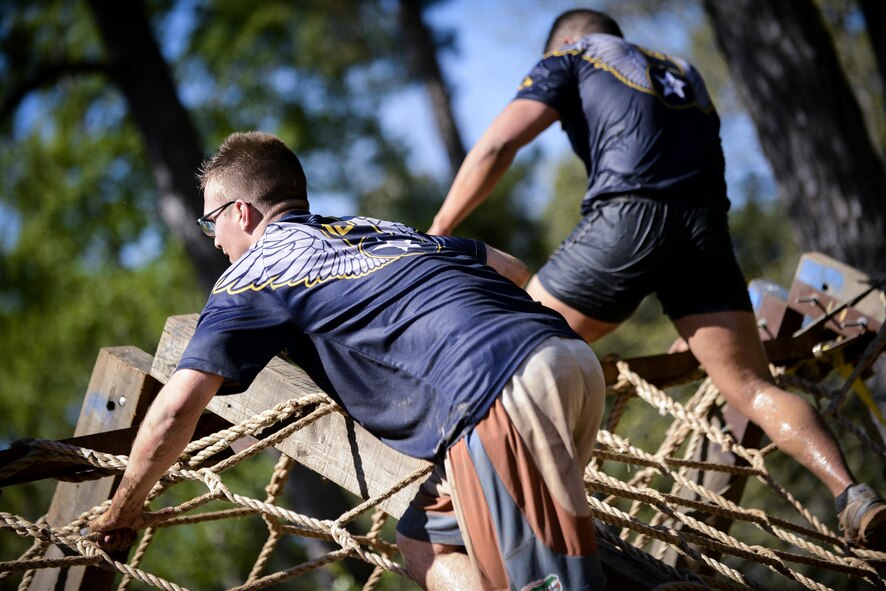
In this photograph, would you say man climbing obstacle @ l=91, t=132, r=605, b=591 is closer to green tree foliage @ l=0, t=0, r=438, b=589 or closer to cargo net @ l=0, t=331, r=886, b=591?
cargo net @ l=0, t=331, r=886, b=591

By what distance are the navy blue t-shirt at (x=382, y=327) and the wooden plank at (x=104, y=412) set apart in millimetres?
1029

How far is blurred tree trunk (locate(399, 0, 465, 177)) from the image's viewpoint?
42.0 ft

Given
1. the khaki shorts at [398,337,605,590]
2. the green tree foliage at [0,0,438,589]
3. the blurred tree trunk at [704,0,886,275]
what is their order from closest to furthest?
1. the khaki shorts at [398,337,605,590]
2. the blurred tree trunk at [704,0,886,275]
3. the green tree foliage at [0,0,438,589]

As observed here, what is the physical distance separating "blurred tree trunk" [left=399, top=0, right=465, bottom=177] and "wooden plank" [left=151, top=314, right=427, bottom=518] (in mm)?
9977

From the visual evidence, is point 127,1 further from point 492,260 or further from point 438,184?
point 438,184

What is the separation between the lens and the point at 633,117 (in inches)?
114

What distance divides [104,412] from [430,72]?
10.7 meters

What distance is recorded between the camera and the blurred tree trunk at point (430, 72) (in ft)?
42.0

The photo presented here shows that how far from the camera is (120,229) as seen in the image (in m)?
19.2

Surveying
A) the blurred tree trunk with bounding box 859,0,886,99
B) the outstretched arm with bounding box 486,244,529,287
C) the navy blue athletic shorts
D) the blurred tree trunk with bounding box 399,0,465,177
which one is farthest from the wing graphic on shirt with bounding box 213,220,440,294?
the blurred tree trunk with bounding box 399,0,465,177

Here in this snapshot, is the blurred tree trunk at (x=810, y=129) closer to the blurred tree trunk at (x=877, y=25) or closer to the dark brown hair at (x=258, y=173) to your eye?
the blurred tree trunk at (x=877, y=25)

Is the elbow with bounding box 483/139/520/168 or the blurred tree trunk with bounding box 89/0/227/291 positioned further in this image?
the blurred tree trunk with bounding box 89/0/227/291

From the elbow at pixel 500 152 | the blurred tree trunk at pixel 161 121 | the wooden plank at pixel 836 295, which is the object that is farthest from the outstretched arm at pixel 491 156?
the blurred tree trunk at pixel 161 121

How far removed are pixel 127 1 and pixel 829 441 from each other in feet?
22.0
